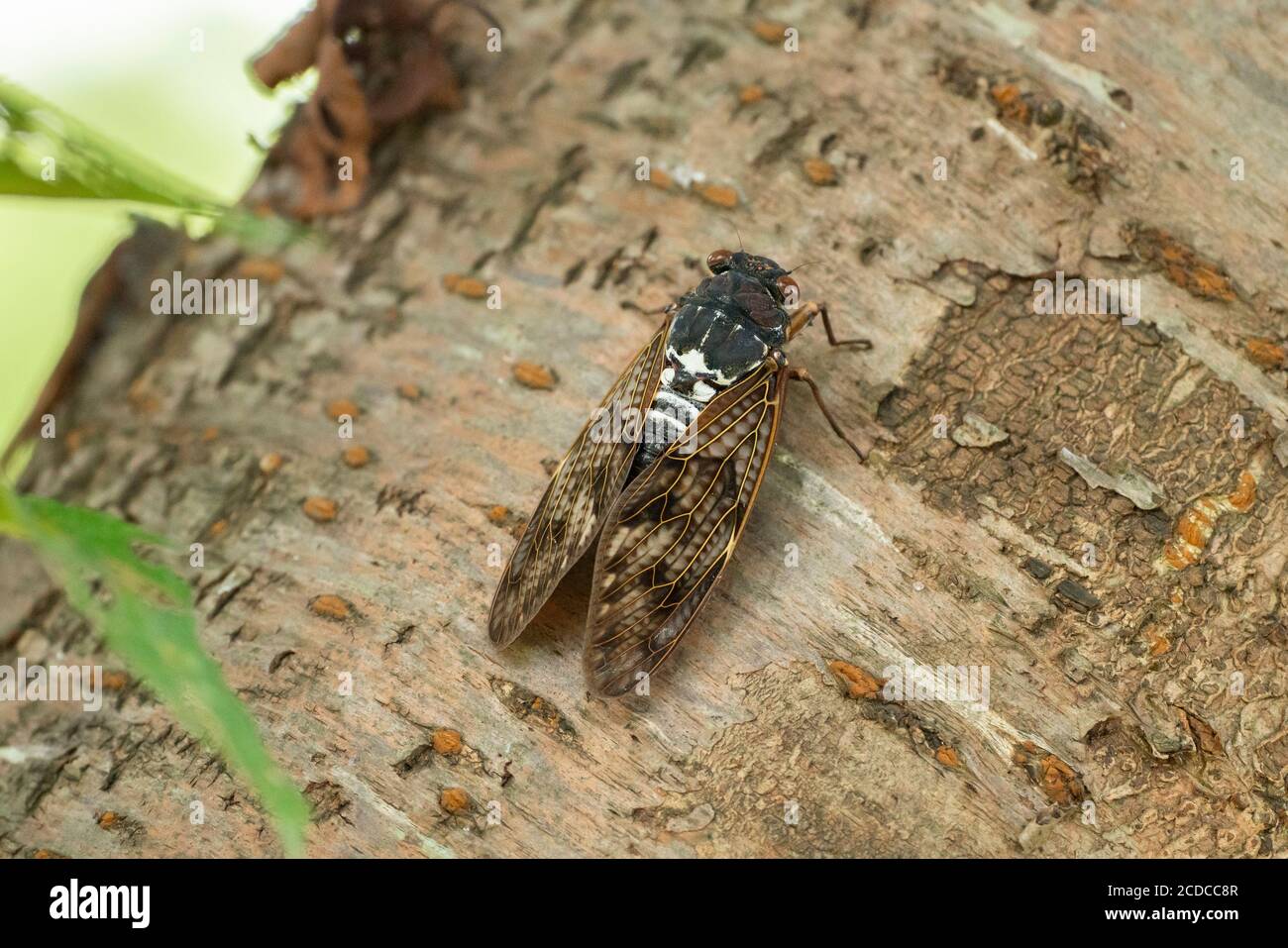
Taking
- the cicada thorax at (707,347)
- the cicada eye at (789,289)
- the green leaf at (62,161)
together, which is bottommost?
the cicada thorax at (707,347)


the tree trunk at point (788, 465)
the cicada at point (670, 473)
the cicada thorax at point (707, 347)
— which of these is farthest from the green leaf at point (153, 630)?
the cicada thorax at point (707, 347)

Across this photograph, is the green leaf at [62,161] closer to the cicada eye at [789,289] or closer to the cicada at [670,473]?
the cicada at [670,473]

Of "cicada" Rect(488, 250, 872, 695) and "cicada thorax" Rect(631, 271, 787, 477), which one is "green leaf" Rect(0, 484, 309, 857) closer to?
"cicada" Rect(488, 250, 872, 695)

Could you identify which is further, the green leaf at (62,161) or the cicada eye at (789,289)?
the cicada eye at (789,289)

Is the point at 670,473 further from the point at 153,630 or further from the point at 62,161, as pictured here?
the point at 62,161

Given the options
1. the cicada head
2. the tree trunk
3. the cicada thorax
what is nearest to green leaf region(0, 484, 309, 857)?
the tree trunk

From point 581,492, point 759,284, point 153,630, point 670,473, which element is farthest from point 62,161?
point 759,284
